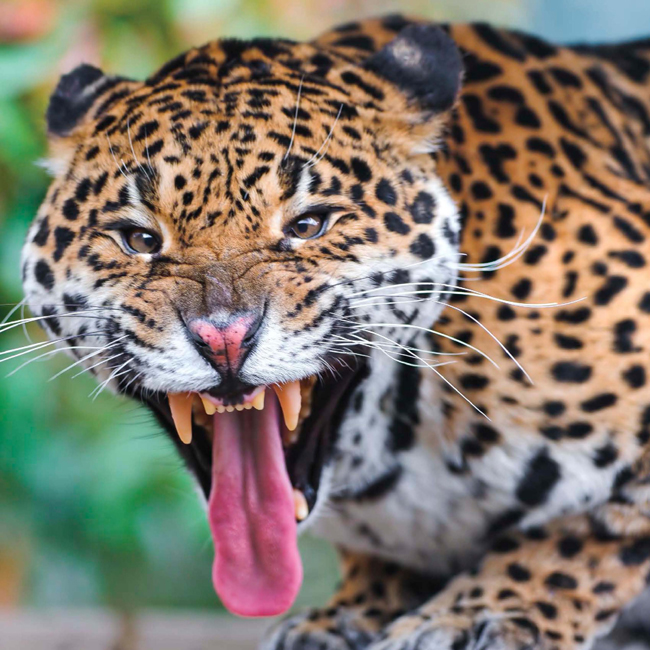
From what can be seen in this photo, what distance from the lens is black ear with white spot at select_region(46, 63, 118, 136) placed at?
2.21 m

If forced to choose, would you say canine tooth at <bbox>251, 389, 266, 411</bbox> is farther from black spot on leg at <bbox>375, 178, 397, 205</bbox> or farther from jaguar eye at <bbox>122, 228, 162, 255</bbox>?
black spot on leg at <bbox>375, 178, 397, 205</bbox>

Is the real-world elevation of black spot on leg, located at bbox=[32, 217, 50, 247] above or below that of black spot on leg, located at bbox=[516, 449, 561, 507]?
above

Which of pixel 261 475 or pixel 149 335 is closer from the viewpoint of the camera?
pixel 149 335

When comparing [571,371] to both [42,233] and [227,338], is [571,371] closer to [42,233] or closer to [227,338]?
[227,338]

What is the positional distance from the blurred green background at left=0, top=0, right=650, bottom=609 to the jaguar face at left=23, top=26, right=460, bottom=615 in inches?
91.7

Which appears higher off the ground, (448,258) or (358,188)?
(358,188)

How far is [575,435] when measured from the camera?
90.8 inches

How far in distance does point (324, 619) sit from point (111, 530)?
8.52 ft

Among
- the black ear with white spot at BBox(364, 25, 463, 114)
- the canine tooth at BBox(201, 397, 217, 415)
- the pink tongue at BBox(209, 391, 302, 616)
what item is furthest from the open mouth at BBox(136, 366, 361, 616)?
the black ear with white spot at BBox(364, 25, 463, 114)

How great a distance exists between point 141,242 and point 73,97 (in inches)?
19.3

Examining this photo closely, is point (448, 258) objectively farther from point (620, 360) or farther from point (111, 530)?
point (111, 530)

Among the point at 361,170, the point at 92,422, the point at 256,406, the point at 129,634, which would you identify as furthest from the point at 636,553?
the point at 92,422

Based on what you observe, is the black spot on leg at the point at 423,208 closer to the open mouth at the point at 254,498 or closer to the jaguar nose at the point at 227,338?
the open mouth at the point at 254,498

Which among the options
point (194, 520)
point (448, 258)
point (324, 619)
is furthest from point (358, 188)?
point (194, 520)
